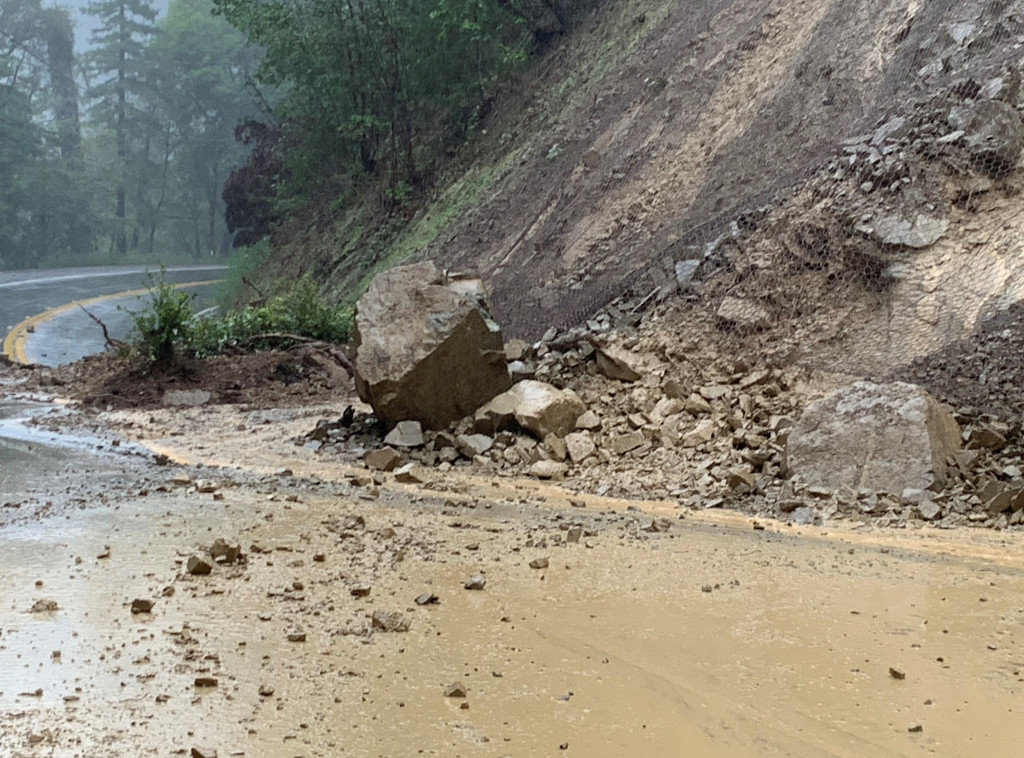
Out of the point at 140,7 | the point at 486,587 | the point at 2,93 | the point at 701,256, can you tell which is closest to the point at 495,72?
the point at 701,256

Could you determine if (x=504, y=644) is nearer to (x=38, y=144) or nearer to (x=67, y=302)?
(x=67, y=302)

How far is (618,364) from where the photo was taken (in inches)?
382

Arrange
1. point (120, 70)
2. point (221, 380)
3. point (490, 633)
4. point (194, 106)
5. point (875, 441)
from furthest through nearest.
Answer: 1. point (120, 70)
2. point (194, 106)
3. point (221, 380)
4. point (875, 441)
5. point (490, 633)

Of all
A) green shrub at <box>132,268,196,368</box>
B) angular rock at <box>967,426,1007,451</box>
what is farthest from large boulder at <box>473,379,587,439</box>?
green shrub at <box>132,268,196,368</box>

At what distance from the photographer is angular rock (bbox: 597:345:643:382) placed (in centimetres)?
963

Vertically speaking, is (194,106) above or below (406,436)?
above

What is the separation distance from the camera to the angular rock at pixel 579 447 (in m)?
8.58

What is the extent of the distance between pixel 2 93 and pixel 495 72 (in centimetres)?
3018

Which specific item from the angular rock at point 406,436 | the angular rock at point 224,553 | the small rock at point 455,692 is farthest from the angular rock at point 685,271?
the small rock at point 455,692

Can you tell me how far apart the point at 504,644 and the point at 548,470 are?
408cm

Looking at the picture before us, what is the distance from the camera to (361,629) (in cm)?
436

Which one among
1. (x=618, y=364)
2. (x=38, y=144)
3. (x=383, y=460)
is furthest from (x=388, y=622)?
(x=38, y=144)

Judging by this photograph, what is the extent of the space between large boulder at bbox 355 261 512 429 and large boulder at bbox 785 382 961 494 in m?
2.78

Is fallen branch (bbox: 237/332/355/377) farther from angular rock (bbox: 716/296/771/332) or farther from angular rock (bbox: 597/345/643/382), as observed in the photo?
angular rock (bbox: 716/296/771/332)
